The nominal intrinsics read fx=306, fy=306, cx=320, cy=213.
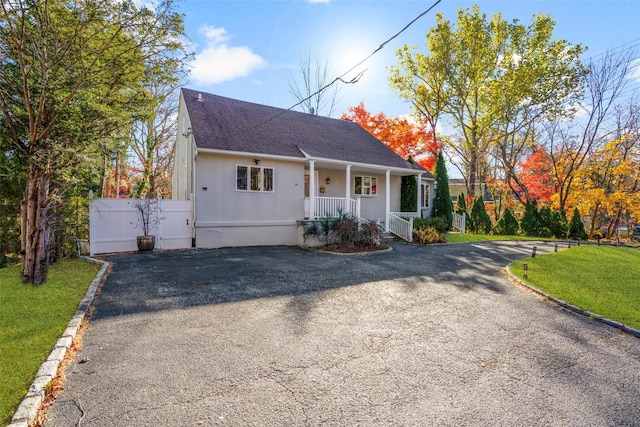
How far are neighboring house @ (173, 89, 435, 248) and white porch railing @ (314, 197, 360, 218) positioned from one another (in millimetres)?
43

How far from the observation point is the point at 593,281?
7.15 m

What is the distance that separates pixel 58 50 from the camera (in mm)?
5523

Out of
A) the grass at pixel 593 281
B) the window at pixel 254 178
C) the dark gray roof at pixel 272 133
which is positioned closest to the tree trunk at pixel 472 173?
the dark gray roof at pixel 272 133

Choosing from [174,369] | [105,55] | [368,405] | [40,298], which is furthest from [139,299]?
[105,55]

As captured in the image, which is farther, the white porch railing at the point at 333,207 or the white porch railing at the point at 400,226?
the white porch railing at the point at 400,226

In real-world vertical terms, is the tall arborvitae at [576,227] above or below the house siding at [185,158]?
below

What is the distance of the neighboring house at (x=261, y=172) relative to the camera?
11211mm

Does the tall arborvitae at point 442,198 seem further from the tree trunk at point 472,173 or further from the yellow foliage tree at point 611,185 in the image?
the yellow foliage tree at point 611,185

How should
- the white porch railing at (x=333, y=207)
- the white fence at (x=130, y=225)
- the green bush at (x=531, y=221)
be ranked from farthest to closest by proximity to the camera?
the green bush at (x=531, y=221) → the white porch railing at (x=333, y=207) → the white fence at (x=130, y=225)

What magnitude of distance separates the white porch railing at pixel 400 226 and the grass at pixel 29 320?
444 inches

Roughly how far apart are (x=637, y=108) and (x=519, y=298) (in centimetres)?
2058

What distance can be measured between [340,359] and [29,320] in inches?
168

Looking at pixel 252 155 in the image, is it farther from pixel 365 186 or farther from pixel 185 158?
pixel 365 186

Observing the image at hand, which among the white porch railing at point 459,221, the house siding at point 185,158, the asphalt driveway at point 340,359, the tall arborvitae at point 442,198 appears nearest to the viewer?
the asphalt driveway at point 340,359
